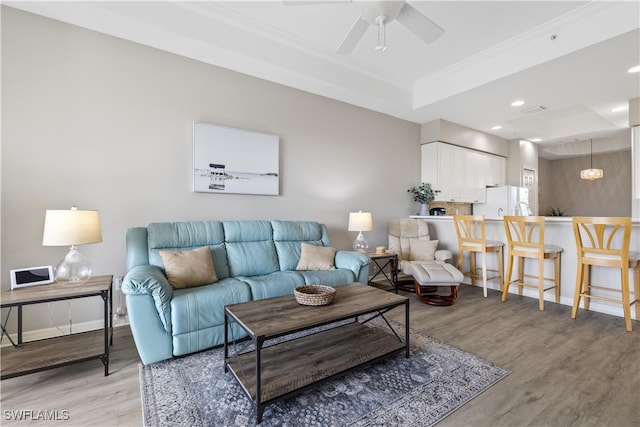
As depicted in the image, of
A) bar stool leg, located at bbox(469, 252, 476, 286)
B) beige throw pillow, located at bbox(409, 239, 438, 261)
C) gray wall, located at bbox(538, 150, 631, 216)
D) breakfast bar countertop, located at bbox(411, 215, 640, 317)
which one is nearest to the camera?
breakfast bar countertop, located at bbox(411, 215, 640, 317)

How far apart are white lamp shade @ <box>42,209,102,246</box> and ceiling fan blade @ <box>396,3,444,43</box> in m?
2.70

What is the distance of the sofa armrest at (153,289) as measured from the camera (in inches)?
78.7

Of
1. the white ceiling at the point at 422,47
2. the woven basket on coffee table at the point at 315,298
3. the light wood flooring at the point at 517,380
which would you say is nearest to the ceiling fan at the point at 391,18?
the white ceiling at the point at 422,47

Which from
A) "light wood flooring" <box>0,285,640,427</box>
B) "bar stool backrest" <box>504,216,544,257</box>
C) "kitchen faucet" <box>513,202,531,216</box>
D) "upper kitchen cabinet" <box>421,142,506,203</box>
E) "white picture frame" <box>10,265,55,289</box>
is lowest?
"light wood flooring" <box>0,285,640,427</box>

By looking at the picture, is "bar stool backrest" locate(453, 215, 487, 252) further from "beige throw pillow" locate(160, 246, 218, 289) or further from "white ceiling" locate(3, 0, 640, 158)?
"beige throw pillow" locate(160, 246, 218, 289)

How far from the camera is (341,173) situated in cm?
429

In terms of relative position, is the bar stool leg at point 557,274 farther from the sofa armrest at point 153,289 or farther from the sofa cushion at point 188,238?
the sofa armrest at point 153,289

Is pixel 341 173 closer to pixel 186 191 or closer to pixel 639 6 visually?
pixel 186 191

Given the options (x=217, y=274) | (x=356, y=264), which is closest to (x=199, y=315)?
(x=217, y=274)

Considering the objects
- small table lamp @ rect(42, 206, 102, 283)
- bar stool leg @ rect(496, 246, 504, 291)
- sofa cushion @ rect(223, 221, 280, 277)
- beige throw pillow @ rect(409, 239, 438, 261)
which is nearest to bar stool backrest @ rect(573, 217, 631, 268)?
bar stool leg @ rect(496, 246, 504, 291)

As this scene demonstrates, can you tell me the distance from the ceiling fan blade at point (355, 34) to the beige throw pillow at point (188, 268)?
2.23 metres

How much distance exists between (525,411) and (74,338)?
3029mm

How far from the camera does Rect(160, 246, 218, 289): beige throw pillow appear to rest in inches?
96.9

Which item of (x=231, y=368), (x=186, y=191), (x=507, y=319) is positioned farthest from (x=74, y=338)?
(x=507, y=319)
